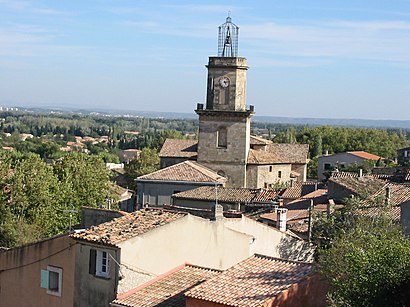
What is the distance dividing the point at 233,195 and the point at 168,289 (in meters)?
24.2

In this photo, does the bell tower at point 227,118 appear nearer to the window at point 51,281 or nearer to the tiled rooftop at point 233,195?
the tiled rooftop at point 233,195

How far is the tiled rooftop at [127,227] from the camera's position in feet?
60.5

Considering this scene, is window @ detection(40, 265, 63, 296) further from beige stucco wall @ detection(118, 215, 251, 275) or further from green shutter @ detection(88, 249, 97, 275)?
beige stucco wall @ detection(118, 215, 251, 275)

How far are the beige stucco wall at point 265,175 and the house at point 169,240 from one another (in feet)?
114

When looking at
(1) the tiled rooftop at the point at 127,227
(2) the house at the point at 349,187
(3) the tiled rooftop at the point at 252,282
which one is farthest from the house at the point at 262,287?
(2) the house at the point at 349,187

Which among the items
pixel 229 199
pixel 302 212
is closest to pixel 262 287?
pixel 302 212

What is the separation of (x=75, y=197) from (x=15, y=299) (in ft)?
94.4

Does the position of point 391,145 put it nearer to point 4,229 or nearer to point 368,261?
point 4,229

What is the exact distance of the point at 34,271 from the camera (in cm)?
2069

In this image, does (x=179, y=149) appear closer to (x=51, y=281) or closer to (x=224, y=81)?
(x=224, y=81)

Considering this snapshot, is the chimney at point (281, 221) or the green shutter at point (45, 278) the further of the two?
the chimney at point (281, 221)

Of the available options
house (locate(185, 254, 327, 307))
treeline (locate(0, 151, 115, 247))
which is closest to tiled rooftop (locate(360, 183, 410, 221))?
house (locate(185, 254, 327, 307))

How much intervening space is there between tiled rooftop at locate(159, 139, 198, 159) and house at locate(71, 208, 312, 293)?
133ft

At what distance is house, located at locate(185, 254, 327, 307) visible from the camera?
16.0 meters
